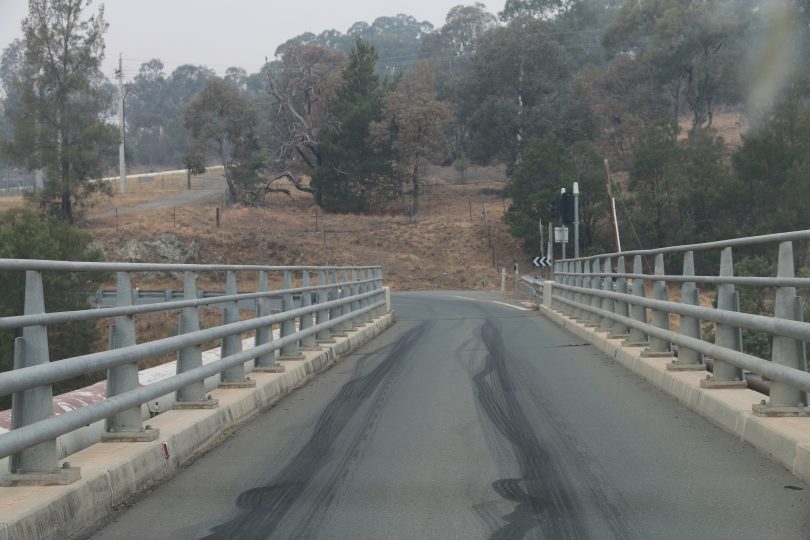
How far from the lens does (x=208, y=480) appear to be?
6.05 m

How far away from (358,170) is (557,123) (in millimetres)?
18302

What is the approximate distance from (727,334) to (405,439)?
293 cm

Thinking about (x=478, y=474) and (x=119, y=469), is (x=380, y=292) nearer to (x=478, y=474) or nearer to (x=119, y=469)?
(x=478, y=474)

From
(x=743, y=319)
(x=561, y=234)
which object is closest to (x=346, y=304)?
(x=743, y=319)

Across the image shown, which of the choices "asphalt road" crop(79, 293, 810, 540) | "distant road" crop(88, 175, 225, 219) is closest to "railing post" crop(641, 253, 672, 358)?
"asphalt road" crop(79, 293, 810, 540)

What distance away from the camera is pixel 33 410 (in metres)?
4.73

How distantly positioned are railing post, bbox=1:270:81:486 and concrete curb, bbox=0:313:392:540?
0.06m

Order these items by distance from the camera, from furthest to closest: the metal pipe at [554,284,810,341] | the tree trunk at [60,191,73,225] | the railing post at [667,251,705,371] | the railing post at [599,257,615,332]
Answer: the tree trunk at [60,191,73,225]
the railing post at [599,257,615,332]
the railing post at [667,251,705,371]
the metal pipe at [554,284,810,341]

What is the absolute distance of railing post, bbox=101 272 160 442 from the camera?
5.98 meters

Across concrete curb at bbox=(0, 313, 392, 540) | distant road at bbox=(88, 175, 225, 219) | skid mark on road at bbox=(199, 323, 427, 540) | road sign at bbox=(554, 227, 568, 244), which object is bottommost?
skid mark on road at bbox=(199, 323, 427, 540)

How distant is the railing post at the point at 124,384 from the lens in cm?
598

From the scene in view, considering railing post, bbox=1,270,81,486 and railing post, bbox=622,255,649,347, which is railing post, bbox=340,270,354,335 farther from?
railing post, bbox=1,270,81,486

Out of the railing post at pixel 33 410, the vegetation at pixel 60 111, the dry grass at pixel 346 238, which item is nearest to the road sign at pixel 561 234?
the dry grass at pixel 346 238

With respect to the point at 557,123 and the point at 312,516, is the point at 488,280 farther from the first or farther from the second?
the point at 312,516
